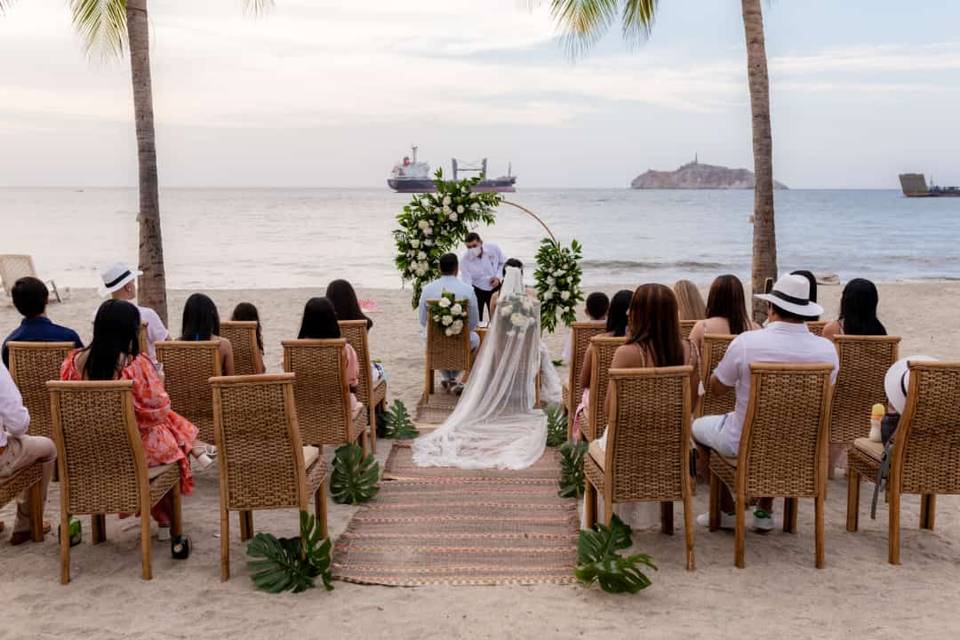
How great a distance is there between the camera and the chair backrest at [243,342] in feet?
21.9

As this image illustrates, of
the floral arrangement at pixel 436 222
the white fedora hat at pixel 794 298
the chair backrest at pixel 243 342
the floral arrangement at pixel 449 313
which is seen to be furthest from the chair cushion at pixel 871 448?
the floral arrangement at pixel 436 222

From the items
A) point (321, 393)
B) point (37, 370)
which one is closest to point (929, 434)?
point (321, 393)

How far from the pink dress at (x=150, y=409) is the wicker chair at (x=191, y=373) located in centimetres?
99

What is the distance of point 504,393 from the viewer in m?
7.42

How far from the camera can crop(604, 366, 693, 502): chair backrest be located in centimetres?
441

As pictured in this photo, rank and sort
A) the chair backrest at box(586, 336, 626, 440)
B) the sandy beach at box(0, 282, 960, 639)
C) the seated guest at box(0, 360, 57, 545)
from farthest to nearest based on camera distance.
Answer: the chair backrest at box(586, 336, 626, 440), the seated guest at box(0, 360, 57, 545), the sandy beach at box(0, 282, 960, 639)

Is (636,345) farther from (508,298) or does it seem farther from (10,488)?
(10,488)

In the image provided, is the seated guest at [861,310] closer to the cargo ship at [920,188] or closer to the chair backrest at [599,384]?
the chair backrest at [599,384]

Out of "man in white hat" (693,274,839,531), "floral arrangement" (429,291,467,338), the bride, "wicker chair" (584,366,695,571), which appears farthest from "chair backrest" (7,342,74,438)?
"man in white hat" (693,274,839,531)

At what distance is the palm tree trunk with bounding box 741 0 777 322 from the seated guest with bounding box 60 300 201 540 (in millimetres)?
7130

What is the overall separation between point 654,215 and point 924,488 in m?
70.9

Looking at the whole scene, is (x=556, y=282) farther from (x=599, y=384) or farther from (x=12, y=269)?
(x=12, y=269)

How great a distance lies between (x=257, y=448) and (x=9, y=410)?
130cm

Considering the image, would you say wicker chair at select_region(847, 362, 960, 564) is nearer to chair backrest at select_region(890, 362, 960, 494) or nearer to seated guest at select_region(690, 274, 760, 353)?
chair backrest at select_region(890, 362, 960, 494)
